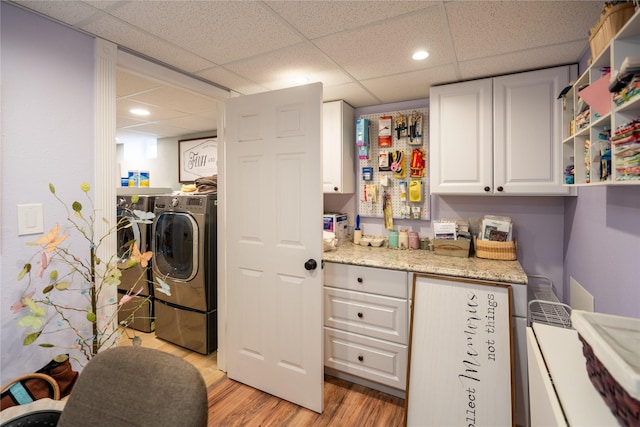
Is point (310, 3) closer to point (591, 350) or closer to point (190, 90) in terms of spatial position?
point (190, 90)

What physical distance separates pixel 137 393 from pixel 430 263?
1.78 m

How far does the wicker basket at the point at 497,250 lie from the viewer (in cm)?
224

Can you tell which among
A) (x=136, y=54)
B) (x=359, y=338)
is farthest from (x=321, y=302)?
(x=136, y=54)

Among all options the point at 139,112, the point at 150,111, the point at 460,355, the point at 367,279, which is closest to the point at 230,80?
the point at 150,111

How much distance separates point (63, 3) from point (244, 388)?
2457 mm

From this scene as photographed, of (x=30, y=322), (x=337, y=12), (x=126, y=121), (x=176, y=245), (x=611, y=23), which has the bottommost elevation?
(x=30, y=322)

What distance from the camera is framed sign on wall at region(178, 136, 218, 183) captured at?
13.1 feet

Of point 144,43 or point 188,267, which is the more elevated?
point 144,43

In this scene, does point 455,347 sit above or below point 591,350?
below

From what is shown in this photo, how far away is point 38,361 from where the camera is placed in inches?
59.4

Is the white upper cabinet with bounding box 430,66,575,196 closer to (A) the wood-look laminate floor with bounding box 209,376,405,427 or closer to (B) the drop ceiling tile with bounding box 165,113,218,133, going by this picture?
(A) the wood-look laminate floor with bounding box 209,376,405,427

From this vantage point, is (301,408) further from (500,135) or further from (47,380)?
(500,135)

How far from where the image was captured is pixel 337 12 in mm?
1433

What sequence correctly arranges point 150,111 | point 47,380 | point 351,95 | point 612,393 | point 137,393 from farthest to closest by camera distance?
1. point 150,111
2. point 351,95
3. point 47,380
4. point 137,393
5. point 612,393
